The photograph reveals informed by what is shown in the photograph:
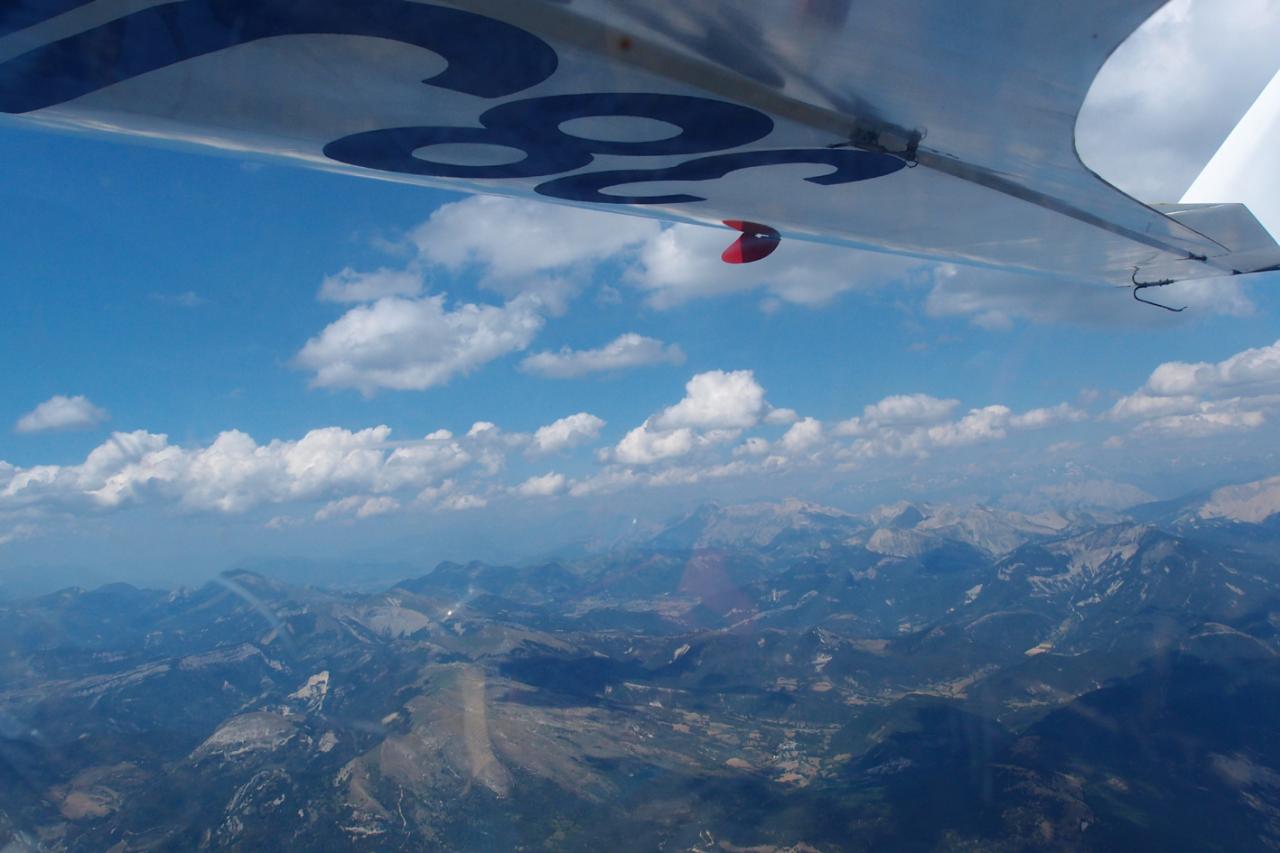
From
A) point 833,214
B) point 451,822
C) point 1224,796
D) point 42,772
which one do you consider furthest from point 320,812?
point 1224,796

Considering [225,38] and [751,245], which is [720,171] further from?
[225,38]

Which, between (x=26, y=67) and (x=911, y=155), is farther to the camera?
(x=911, y=155)

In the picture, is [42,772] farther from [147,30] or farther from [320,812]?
[147,30]

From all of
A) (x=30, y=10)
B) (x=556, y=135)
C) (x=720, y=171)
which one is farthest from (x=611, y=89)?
(x=30, y=10)

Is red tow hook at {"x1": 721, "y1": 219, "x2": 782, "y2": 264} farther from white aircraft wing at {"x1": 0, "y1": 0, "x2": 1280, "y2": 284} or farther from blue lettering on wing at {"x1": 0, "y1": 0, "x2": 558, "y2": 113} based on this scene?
blue lettering on wing at {"x1": 0, "y1": 0, "x2": 558, "y2": 113}

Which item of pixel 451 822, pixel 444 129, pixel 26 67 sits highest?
pixel 444 129

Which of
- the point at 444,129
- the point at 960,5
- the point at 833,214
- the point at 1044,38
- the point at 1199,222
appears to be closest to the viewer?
the point at 960,5

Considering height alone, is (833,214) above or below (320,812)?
above
